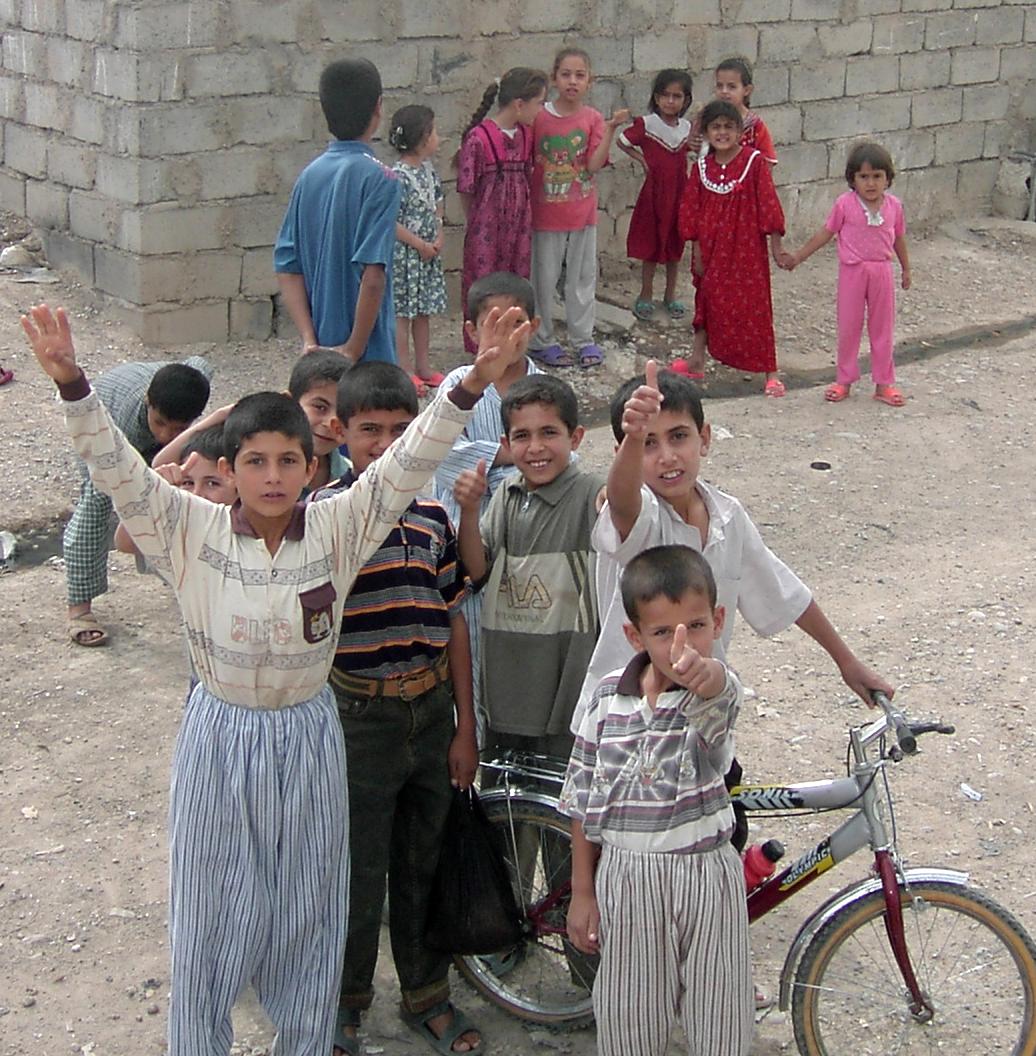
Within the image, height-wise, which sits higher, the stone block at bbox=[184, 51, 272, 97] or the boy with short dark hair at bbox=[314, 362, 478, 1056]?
the stone block at bbox=[184, 51, 272, 97]

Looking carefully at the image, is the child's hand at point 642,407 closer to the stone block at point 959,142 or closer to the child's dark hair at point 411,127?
the child's dark hair at point 411,127

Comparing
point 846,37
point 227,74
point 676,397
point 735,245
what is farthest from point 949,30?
point 676,397

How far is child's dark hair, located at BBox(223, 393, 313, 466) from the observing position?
9.34ft

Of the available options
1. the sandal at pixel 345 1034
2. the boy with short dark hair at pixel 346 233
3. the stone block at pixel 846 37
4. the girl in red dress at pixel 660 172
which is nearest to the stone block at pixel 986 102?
the stone block at pixel 846 37

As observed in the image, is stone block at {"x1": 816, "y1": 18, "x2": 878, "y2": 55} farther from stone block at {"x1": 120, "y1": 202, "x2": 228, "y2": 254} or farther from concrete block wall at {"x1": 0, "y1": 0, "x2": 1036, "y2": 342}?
stone block at {"x1": 120, "y1": 202, "x2": 228, "y2": 254}

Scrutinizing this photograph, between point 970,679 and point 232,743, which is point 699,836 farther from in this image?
point 970,679

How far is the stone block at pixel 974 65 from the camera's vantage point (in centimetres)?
1084

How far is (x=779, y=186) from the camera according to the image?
1009cm

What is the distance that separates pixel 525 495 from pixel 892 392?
490cm

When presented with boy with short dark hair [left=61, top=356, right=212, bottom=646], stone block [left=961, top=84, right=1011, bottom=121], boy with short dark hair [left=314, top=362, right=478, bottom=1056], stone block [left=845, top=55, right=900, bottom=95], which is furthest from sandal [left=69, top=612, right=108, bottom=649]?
stone block [left=961, top=84, right=1011, bottom=121]

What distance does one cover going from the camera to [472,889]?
3.23 m

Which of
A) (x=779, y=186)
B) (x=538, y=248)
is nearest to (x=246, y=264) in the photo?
(x=538, y=248)

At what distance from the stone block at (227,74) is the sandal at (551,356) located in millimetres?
1881

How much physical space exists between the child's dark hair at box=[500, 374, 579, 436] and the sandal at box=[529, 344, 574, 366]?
489 centimetres
